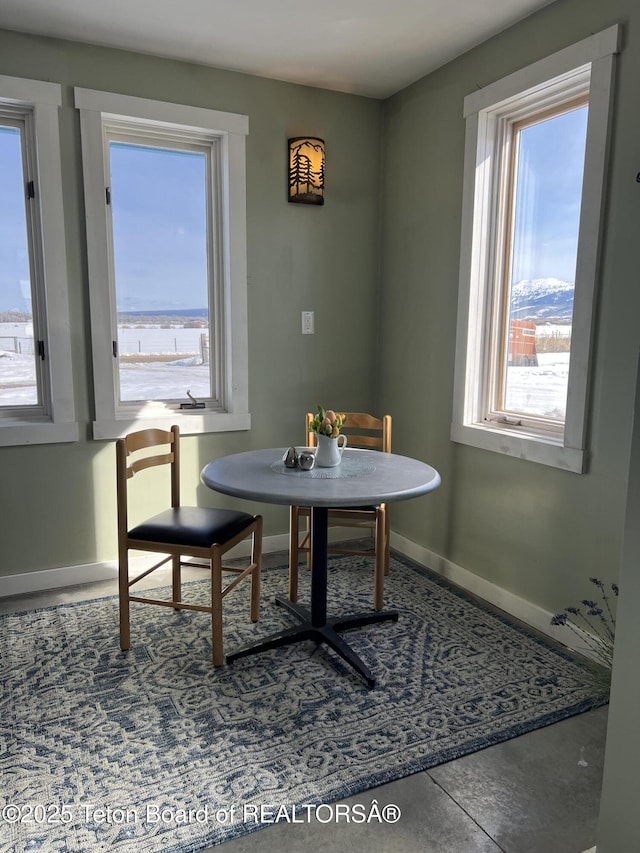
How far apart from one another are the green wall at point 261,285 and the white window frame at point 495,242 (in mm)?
813

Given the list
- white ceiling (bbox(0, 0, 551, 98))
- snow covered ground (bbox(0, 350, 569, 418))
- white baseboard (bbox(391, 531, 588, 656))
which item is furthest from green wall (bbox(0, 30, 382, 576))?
white baseboard (bbox(391, 531, 588, 656))

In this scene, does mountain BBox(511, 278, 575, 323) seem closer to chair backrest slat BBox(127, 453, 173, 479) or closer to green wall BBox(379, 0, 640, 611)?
green wall BBox(379, 0, 640, 611)

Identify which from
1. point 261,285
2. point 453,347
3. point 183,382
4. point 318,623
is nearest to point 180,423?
point 183,382

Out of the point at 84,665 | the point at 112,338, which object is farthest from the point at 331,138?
the point at 84,665

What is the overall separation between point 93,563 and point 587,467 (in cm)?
242

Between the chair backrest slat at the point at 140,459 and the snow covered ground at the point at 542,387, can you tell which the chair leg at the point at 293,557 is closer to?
the chair backrest slat at the point at 140,459

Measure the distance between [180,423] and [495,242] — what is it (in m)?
1.84

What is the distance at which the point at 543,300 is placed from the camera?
9.04ft

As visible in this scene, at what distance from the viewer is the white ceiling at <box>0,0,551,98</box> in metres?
2.55

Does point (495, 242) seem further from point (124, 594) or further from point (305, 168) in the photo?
point (124, 594)

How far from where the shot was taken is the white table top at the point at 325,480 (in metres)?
2.11

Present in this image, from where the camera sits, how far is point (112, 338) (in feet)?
10.4

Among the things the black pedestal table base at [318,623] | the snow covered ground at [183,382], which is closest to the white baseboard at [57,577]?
the snow covered ground at [183,382]

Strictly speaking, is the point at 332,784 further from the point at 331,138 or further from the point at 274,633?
the point at 331,138
